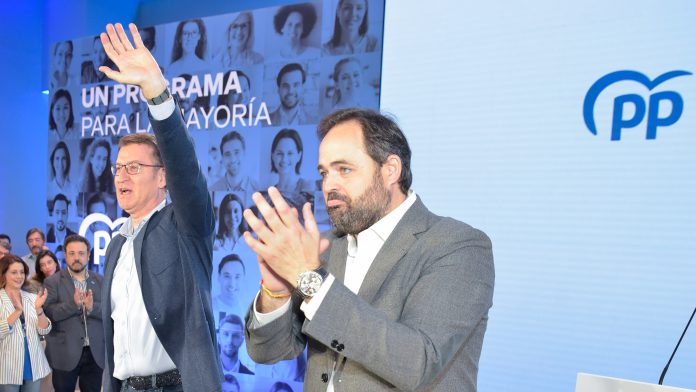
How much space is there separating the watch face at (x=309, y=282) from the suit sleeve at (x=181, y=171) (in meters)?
1.04

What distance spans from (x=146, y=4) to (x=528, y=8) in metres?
5.84

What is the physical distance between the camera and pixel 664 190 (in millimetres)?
3172

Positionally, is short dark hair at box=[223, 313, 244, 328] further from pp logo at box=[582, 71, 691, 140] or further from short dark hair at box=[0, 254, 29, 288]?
pp logo at box=[582, 71, 691, 140]

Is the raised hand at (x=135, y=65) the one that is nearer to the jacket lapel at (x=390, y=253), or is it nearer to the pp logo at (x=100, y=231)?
A: the jacket lapel at (x=390, y=253)

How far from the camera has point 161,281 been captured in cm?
241

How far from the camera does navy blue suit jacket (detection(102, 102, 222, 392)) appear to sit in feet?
7.48

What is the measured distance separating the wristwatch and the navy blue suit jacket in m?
1.04

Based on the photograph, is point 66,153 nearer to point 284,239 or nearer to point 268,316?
point 268,316

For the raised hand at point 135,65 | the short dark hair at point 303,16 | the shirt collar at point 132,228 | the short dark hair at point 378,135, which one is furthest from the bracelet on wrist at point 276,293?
the short dark hair at point 303,16

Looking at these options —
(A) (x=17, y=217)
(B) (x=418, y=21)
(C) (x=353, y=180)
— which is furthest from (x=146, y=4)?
(C) (x=353, y=180)

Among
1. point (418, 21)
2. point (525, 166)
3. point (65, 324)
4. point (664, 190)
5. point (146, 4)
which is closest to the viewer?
point (664, 190)

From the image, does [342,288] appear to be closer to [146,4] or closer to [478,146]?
[478,146]

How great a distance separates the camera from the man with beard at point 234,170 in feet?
17.4

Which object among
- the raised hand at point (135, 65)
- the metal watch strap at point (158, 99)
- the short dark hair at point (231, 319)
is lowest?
the short dark hair at point (231, 319)
